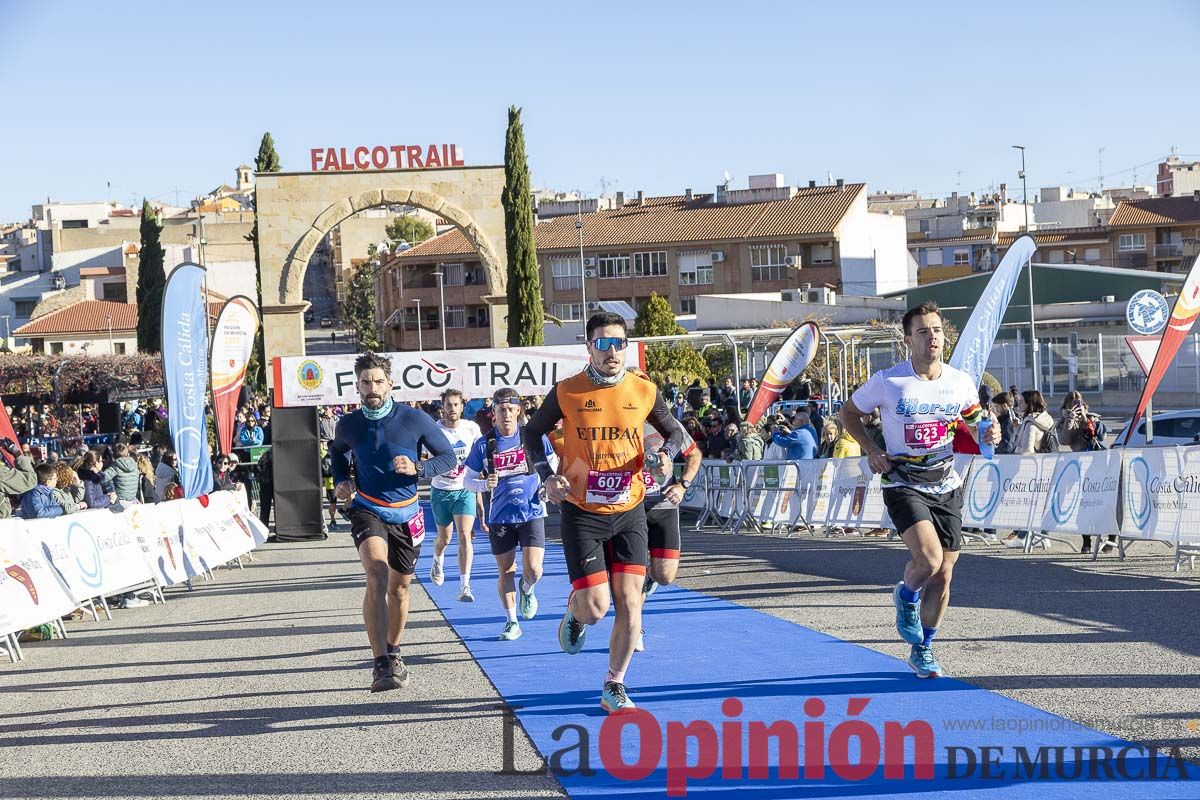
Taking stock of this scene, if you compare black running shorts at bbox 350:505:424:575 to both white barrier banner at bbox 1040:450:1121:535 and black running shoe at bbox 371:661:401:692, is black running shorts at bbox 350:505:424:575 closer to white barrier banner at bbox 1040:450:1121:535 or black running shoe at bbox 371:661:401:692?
black running shoe at bbox 371:661:401:692

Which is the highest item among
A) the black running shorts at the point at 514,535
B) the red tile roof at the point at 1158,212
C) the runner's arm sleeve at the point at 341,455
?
the red tile roof at the point at 1158,212

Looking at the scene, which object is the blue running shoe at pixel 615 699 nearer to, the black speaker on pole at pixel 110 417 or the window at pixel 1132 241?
the black speaker on pole at pixel 110 417

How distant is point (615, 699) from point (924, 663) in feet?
5.93

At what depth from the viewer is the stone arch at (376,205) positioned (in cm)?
5012

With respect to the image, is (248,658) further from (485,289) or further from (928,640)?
(485,289)

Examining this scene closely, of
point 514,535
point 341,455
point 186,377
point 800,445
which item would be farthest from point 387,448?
point 800,445

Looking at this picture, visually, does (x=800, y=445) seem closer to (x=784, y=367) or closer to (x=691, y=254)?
(x=784, y=367)

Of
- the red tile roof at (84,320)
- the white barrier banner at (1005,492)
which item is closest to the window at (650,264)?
the red tile roof at (84,320)

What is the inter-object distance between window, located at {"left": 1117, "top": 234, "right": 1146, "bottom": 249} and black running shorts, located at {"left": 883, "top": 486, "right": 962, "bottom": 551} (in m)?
90.5

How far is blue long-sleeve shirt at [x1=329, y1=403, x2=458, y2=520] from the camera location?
8695 millimetres

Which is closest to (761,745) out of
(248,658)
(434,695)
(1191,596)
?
(434,695)

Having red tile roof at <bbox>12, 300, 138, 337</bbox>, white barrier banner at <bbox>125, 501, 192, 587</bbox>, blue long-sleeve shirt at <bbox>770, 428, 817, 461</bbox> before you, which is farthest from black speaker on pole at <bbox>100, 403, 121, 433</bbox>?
red tile roof at <bbox>12, 300, 138, 337</bbox>

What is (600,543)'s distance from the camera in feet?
24.3

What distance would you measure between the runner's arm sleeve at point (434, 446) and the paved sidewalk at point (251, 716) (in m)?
1.33
